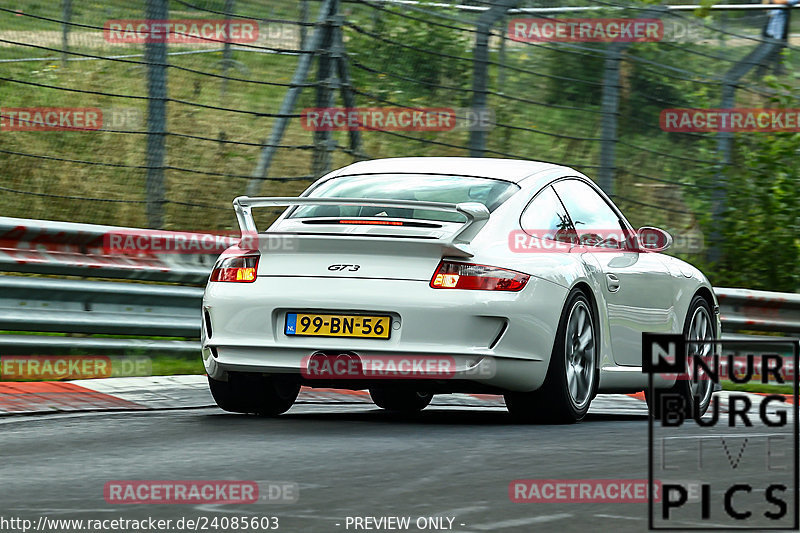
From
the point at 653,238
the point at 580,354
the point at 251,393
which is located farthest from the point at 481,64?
the point at 251,393

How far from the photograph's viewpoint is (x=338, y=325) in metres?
7.25

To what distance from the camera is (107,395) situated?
863 cm

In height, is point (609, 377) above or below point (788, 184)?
below

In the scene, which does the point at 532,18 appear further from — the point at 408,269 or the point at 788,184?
the point at 408,269

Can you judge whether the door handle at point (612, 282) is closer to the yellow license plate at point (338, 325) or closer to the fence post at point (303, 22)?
the yellow license plate at point (338, 325)

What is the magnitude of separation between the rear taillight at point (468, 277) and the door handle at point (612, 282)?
1.20 m

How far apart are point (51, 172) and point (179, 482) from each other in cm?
568

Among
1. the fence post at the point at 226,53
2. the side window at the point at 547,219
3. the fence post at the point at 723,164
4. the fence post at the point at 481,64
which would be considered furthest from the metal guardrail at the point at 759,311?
the side window at the point at 547,219

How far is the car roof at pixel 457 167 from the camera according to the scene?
808 cm

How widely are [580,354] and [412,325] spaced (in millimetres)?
1163

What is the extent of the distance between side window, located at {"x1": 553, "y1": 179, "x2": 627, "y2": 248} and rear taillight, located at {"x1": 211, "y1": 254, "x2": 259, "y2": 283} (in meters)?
1.80

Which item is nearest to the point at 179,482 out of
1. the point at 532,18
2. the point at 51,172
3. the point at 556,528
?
the point at 556,528

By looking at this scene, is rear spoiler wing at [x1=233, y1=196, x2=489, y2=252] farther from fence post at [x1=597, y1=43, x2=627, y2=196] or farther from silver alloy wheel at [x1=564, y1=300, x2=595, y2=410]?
fence post at [x1=597, y1=43, x2=627, y2=196]

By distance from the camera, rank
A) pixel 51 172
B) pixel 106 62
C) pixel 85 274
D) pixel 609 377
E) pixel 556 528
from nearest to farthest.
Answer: pixel 556 528 → pixel 609 377 → pixel 85 274 → pixel 51 172 → pixel 106 62
